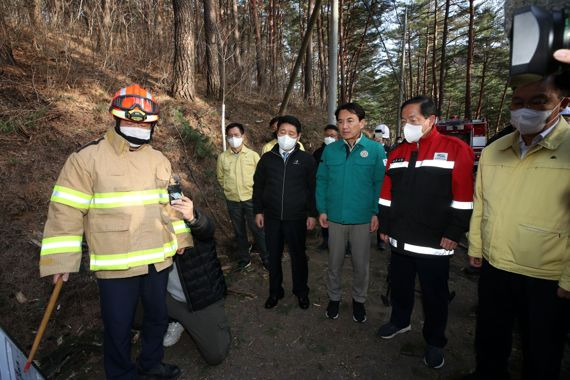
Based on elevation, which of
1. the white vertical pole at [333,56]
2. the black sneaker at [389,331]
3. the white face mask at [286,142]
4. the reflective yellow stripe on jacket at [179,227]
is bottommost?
the black sneaker at [389,331]

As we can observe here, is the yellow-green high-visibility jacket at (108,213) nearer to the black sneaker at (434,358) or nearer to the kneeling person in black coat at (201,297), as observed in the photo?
the kneeling person in black coat at (201,297)

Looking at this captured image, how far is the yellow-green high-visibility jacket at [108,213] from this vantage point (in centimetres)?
187

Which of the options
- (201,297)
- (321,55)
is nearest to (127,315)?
(201,297)

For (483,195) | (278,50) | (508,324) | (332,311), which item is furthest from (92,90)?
(278,50)

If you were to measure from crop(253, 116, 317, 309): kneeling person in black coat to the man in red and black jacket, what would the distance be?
103cm

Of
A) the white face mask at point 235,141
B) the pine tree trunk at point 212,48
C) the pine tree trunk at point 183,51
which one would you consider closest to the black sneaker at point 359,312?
the white face mask at point 235,141

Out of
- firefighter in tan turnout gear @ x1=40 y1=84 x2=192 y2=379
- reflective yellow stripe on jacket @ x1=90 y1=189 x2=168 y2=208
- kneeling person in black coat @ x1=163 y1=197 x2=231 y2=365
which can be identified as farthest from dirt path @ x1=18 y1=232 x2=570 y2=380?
reflective yellow stripe on jacket @ x1=90 y1=189 x2=168 y2=208

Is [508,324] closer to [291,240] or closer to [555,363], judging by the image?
[555,363]

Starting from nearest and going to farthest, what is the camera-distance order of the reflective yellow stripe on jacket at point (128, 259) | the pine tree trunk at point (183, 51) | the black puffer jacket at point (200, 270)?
the reflective yellow stripe on jacket at point (128, 259), the black puffer jacket at point (200, 270), the pine tree trunk at point (183, 51)

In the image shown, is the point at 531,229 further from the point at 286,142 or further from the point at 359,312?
the point at 286,142

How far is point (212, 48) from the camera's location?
7758 mm

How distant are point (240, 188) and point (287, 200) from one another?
1.39 m

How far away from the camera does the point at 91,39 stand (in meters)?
6.42

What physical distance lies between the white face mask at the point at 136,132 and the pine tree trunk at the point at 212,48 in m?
5.74
